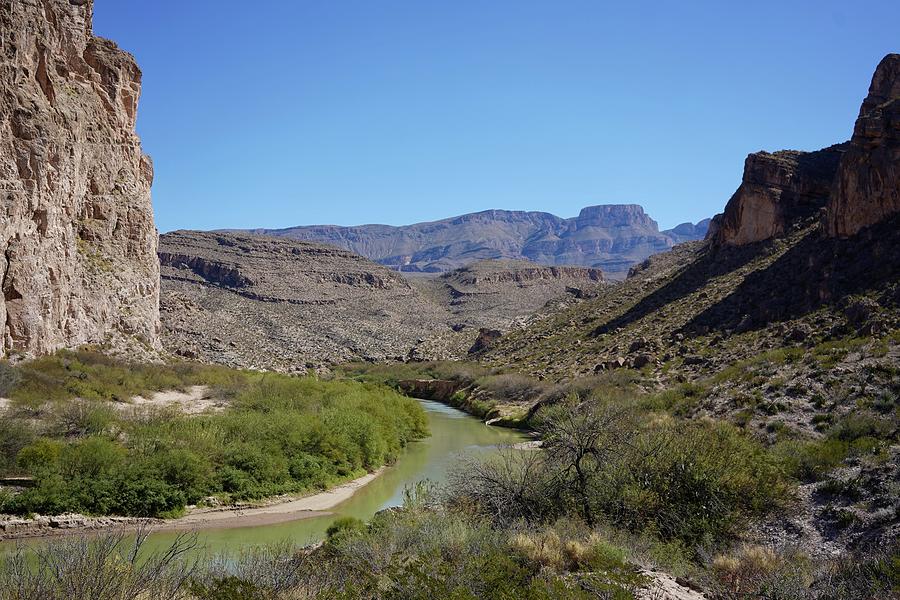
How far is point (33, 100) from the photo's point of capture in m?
31.8

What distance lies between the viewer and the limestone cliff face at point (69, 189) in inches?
1175

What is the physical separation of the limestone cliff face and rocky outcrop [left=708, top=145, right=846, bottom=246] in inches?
1644

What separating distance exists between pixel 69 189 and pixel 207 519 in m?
22.1

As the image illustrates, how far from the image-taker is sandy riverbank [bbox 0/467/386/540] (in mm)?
18922

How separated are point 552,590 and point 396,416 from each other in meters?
30.1

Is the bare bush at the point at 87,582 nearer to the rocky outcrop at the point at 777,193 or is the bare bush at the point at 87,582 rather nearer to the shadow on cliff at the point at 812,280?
the shadow on cliff at the point at 812,280

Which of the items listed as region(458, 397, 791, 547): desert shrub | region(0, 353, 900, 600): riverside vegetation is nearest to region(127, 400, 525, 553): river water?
region(0, 353, 900, 600): riverside vegetation

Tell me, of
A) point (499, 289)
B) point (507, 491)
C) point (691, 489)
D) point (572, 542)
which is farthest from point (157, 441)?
point (499, 289)

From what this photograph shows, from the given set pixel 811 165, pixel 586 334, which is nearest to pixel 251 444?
pixel 586 334

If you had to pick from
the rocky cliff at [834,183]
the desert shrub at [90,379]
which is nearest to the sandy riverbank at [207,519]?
the desert shrub at [90,379]

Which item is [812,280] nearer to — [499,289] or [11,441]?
[11,441]

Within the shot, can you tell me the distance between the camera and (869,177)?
33844 millimetres

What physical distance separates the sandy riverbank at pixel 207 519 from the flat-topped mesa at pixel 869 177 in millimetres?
28543

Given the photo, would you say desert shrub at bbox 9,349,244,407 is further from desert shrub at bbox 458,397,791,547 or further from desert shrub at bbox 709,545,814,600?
desert shrub at bbox 709,545,814,600
